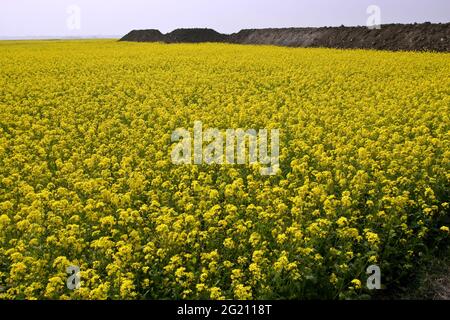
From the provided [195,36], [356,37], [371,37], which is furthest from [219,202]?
[195,36]

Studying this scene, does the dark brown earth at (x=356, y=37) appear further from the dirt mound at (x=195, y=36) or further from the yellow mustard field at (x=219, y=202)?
the yellow mustard field at (x=219, y=202)

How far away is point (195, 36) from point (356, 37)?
Result: 3314cm

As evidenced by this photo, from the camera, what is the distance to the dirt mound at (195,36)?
73000 millimetres

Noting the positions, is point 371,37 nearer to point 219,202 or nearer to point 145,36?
point 219,202

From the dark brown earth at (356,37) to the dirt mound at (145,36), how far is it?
5.50m

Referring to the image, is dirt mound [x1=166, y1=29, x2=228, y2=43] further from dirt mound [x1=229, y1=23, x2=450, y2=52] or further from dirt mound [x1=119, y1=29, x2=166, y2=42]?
dirt mound [x1=229, y1=23, x2=450, y2=52]

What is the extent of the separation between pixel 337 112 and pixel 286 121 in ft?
6.10

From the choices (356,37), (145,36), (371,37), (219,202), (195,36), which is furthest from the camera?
(145,36)

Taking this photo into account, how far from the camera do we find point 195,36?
74000mm

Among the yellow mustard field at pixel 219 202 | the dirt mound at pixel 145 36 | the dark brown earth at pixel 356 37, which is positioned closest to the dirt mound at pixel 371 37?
the dark brown earth at pixel 356 37

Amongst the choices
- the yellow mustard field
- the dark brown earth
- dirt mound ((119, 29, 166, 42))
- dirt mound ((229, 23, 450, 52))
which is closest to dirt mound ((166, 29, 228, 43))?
the dark brown earth

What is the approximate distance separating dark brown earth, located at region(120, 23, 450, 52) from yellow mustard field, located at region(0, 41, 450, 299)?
2489 cm

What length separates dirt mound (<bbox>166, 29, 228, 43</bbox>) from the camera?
7300cm
